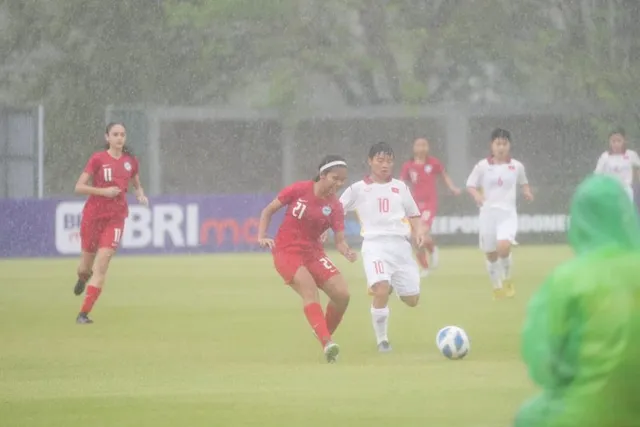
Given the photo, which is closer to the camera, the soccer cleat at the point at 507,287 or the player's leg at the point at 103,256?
the player's leg at the point at 103,256

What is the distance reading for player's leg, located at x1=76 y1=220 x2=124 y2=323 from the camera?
1703 cm

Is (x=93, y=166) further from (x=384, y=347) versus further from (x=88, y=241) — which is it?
(x=384, y=347)

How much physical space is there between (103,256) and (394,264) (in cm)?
371

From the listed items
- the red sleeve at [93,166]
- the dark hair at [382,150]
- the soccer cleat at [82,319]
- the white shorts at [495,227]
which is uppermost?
the dark hair at [382,150]

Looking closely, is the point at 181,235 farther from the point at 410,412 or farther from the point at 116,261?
the point at 410,412

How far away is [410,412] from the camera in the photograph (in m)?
10.3

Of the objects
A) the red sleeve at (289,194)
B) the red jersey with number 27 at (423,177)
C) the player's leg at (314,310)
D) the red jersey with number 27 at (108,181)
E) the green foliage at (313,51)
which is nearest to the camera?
the player's leg at (314,310)

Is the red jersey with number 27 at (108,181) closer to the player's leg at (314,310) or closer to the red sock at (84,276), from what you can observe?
the red sock at (84,276)

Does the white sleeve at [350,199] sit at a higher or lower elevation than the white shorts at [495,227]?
higher

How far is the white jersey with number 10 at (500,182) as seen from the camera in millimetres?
21078

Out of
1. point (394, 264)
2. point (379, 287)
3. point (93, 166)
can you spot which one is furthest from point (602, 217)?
point (93, 166)

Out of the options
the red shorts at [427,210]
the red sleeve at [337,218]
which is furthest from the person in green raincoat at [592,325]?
the red shorts at [427,210]

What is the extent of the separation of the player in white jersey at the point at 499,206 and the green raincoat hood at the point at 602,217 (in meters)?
15.6

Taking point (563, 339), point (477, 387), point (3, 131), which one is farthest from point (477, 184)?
point (3, 131)
